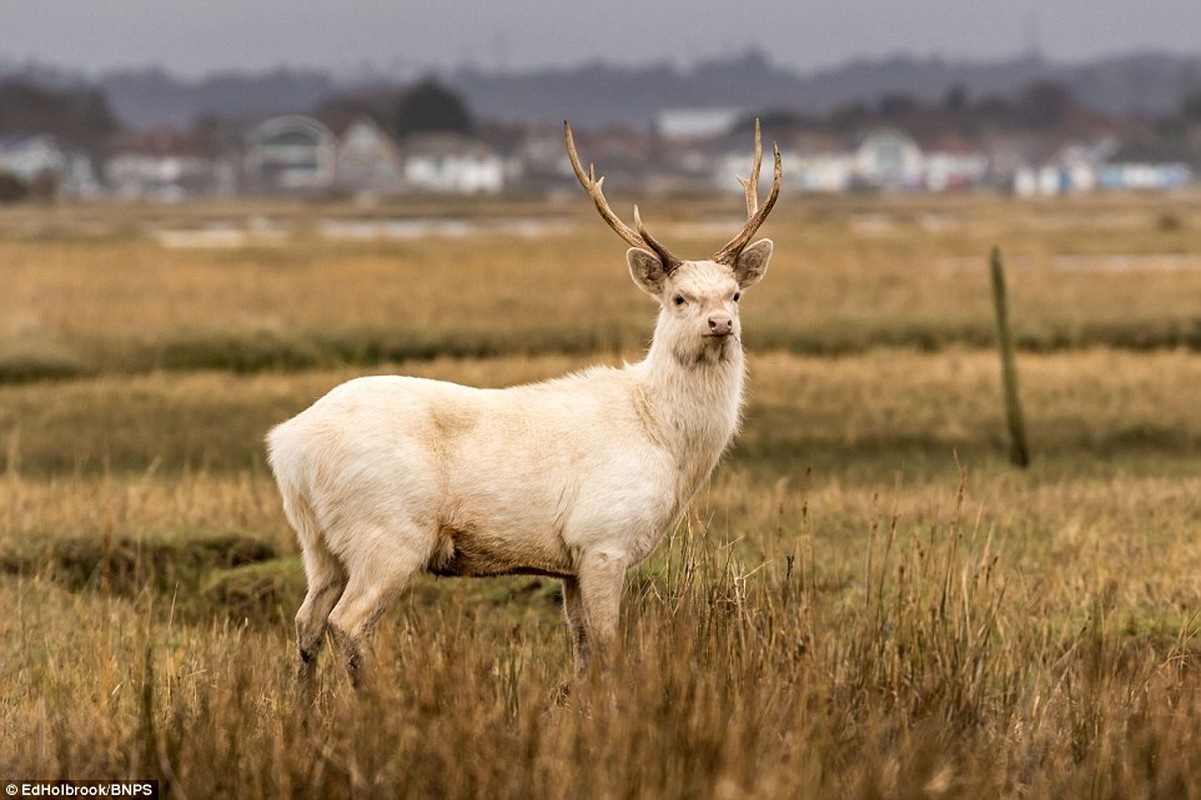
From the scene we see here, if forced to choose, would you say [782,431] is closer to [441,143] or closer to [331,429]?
[331,429]

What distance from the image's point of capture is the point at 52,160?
162250 millimetres

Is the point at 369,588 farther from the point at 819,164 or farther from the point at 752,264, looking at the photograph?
the point at 819,164

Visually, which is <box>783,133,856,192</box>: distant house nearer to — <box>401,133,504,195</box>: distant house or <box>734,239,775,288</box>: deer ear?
<box>401,133,504,195</box>: distant house

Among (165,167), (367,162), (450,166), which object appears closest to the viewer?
(367,162)

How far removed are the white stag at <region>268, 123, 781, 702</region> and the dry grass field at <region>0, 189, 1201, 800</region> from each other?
10.9 inches

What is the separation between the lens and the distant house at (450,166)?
6964 inches

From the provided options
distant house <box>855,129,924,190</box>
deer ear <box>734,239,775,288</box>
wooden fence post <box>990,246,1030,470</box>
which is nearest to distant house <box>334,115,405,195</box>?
distant house <box>855,129,924,190</box>

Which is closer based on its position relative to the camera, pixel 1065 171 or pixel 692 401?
pixel 692 401

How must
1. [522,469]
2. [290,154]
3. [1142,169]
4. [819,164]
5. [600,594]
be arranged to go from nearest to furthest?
[600,594]
[522,469]
[1142,169]
[290,154]
[819,164]

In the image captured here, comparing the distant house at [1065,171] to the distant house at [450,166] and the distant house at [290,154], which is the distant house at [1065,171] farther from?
the distant house at [290,154]

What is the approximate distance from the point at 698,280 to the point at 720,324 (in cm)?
32

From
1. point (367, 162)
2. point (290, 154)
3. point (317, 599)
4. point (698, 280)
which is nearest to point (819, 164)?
point (367, 162)

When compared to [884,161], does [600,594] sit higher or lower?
higher

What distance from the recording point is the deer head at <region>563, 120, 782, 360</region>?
26.3ft
